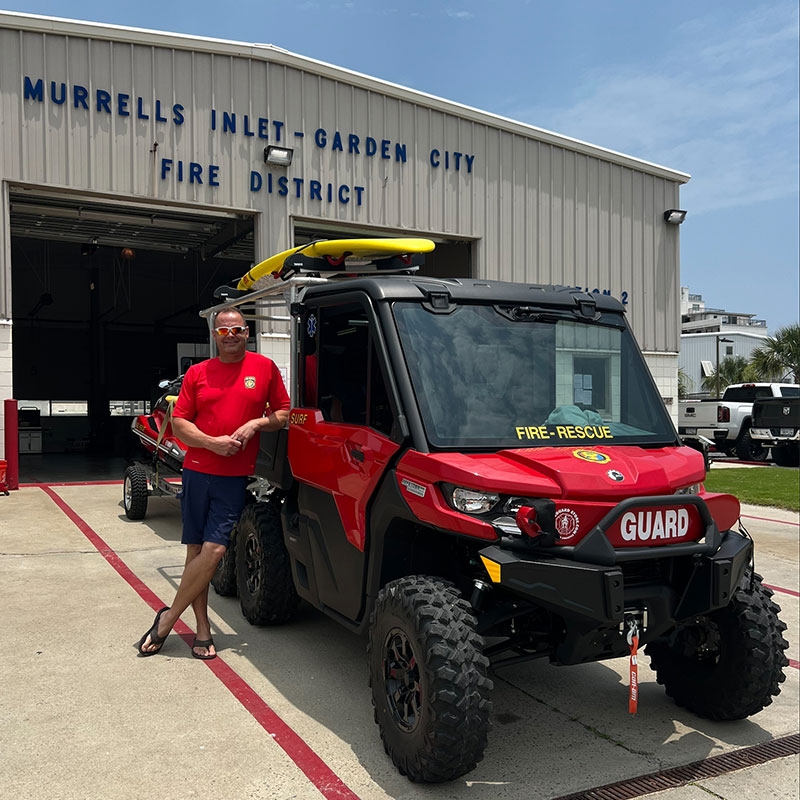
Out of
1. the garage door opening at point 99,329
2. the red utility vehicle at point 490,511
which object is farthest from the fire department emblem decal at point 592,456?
the garage door opening at point 99,329

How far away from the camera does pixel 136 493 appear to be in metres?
9.42

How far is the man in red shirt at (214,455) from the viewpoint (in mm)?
4844

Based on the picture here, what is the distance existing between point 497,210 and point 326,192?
3.91m

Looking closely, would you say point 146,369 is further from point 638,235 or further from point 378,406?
point 378,406

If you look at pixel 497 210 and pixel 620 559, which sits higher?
pixel 497 210

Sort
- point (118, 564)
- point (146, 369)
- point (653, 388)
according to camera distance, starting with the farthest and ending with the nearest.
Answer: point (146, 369) < point (118, 564) < point (653, 388)

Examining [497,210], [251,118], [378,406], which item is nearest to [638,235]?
[497,210]

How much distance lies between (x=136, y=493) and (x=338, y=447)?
19.0 ft

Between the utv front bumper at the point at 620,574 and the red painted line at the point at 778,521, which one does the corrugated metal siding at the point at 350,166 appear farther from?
the utv front bumper at the point at 620,574

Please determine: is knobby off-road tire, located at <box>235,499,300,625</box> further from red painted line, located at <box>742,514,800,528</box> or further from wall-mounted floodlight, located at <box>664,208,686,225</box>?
wall-mounted floodlight, located at <box>664,208,686,225</box>

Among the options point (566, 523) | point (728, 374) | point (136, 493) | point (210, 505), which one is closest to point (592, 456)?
point (566, 523)

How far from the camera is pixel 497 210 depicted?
55.9ft

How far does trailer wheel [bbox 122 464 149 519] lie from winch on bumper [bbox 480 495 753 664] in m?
6.69

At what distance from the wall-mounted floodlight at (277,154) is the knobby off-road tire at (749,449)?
50.5 ft
